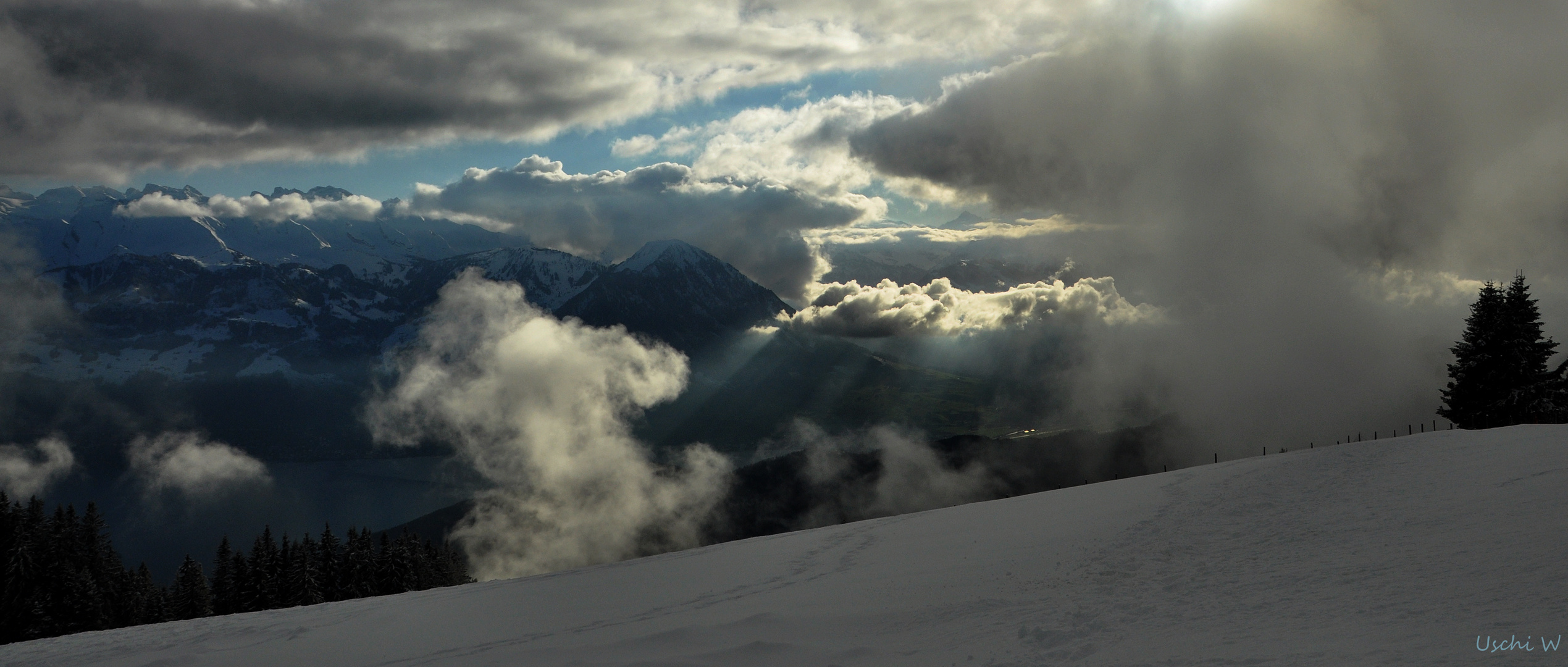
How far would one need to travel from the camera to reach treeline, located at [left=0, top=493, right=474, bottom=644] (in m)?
63.1

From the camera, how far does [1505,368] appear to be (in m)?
52.0

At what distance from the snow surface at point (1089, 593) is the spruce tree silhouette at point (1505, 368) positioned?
26.2m

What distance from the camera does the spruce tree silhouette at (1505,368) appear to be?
50562 mm

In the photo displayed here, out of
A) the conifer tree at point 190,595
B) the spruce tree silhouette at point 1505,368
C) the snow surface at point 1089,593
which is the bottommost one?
the conifer tree at point 190,595

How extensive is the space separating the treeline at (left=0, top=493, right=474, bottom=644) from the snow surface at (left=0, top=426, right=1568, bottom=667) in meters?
49.4

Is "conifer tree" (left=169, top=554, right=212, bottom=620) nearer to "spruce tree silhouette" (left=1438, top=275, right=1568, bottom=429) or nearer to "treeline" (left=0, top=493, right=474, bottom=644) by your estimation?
"treeline" (left=0, top=493, right=474, bottom=644)

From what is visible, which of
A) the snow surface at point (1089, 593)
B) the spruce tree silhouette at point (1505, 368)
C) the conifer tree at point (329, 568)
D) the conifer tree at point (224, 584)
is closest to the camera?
the snow surface at point (1089, 593)

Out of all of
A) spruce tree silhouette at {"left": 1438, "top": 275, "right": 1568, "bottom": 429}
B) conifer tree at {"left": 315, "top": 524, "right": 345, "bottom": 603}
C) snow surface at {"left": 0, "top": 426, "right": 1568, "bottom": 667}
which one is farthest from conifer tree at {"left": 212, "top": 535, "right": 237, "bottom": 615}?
spruce tree silhouette at {"left": 1438, "top": 275, "right": 1568, "bottom": 429}

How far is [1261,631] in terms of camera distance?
46.8 ft

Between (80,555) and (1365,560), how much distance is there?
103 m

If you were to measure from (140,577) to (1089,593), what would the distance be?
348ft

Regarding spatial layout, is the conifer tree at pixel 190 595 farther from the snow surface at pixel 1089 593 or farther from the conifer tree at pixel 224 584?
the snow surface at pixel 1089 593

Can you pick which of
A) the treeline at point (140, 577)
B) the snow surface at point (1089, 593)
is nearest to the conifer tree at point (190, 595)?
the treeline at point (140, 577)

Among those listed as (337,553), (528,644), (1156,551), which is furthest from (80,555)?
(1156,551)
